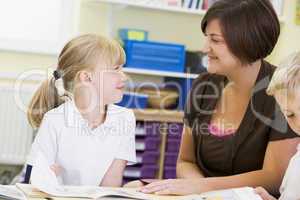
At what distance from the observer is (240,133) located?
1.67 m

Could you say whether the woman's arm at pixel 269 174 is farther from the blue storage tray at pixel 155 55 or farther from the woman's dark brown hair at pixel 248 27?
the blue storage tray at pixel 155 55

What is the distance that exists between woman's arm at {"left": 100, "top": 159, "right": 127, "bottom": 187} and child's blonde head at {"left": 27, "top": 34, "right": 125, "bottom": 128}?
0.29 metres

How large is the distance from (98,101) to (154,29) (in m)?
1.90

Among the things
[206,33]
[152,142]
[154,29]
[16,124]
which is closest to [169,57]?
[154,29]

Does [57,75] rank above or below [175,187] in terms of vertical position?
above

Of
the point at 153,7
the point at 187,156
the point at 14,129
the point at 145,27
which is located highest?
the point at 153,7

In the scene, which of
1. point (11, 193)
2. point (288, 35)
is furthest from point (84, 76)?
point (288, 35)

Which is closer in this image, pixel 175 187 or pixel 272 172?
pixel 175 187

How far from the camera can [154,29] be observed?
12.0ft

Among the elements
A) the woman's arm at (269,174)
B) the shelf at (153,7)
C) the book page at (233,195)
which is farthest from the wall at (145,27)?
the book page at (233,195)

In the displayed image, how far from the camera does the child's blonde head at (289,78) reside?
54.1 inches

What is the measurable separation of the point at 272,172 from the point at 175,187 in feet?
1.08

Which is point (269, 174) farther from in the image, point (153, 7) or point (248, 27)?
point (153, 7)

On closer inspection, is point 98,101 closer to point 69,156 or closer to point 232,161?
point 69,156
